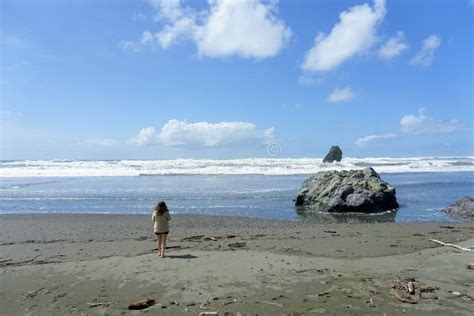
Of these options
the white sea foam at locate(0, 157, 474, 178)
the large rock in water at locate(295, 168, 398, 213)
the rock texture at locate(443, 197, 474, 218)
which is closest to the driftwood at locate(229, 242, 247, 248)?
the large rock in water at locate(295, 168, 398, 213)

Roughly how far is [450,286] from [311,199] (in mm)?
13294

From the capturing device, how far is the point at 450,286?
7980 millimetres

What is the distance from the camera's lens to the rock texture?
1795cm

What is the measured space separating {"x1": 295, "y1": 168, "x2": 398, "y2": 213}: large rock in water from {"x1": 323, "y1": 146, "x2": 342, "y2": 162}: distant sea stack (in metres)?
48.0

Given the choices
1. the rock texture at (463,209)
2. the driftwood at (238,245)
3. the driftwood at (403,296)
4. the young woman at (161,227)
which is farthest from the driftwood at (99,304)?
the rock texture at (463,209)

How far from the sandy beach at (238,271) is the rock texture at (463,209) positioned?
395cm

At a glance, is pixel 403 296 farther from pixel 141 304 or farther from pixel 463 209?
pixel 463 209

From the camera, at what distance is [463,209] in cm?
1841

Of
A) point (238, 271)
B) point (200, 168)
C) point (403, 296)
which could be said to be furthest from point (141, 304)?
point (200, 168)

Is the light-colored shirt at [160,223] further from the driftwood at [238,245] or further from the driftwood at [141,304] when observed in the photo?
the driftwood at [141,304]

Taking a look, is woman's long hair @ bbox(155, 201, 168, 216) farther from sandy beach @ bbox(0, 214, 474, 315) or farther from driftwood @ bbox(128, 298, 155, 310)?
driftwood @ bbox(128, 298, 155, 310)

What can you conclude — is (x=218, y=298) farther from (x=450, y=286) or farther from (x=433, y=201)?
(x=433, y=201)

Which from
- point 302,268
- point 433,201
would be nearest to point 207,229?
point 302,268

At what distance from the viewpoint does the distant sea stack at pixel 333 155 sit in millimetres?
69688
